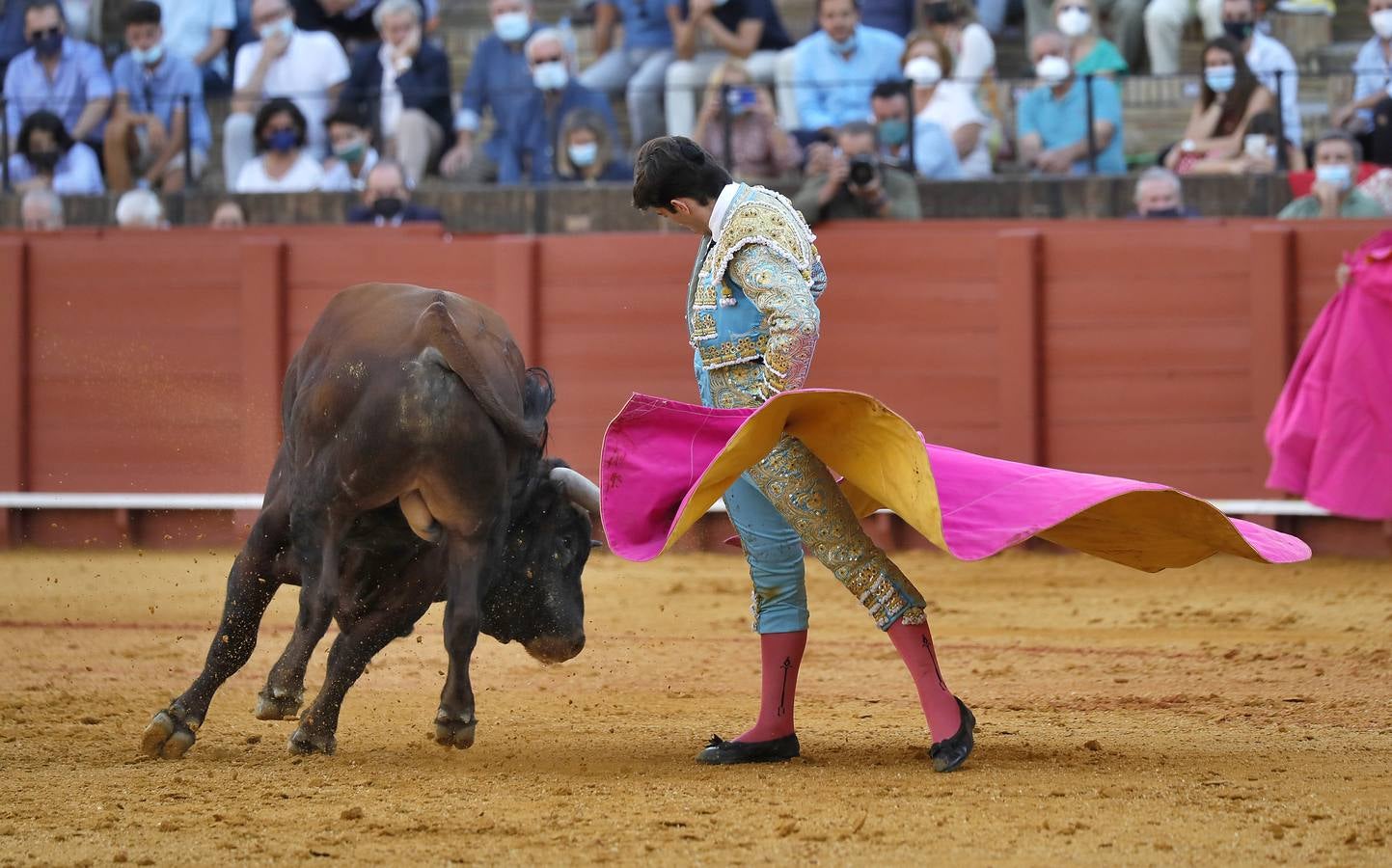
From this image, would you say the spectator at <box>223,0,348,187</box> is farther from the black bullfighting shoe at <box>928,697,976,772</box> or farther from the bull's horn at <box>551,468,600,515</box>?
the black bullfighting shoe at <box>928,697,976,772</box>

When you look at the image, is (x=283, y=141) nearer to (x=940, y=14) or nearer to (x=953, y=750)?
(x=940, y=14)

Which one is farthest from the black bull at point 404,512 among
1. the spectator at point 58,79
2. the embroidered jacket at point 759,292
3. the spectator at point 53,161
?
the spectator at point 58,79

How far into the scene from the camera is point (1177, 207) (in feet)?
26.3

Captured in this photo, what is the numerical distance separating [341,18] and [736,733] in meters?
7.01

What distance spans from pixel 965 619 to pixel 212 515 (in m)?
3.61

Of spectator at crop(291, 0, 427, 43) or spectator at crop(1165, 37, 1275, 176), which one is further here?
spectator at crop(291, 0, 427, 43)

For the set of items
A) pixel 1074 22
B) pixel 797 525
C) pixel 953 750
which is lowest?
pixel 953 750

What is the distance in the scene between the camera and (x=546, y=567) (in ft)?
13.4

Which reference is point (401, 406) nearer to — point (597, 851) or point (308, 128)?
point (597, 851)

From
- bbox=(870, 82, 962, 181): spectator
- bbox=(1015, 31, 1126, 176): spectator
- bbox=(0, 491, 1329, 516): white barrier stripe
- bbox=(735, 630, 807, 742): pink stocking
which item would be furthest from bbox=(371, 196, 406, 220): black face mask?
bbox=(735, 630, 807, 742): pink stocking

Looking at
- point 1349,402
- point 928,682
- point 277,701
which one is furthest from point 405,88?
point 928,682

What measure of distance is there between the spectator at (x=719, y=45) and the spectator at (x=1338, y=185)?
2572 mm

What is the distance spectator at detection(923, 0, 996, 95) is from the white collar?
5.37 m

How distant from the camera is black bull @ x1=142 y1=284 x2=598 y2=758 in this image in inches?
140
